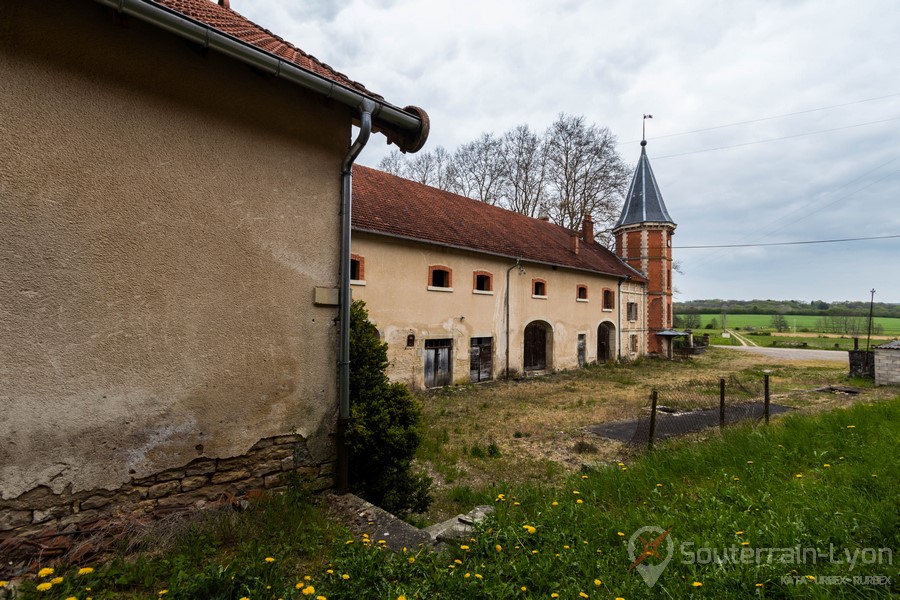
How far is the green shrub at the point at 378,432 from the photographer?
4242mm

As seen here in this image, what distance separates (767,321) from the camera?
69.5 m

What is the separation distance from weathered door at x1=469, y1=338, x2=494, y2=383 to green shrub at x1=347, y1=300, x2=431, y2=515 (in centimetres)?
1050

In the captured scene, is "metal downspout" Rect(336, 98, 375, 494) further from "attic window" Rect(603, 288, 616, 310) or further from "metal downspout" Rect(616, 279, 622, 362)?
"metal downspout" Rect(616, 279, 622, 362)

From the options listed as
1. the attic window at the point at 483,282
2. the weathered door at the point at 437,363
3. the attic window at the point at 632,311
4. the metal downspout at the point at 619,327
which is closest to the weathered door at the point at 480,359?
the weathered door at the point at 437,363

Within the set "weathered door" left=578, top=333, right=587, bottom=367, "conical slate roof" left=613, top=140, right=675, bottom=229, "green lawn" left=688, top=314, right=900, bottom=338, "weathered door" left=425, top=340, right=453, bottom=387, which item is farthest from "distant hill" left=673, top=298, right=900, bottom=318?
"weathered door" left=425, top=340, right=453, bottom=387

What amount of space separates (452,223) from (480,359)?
5.26 m

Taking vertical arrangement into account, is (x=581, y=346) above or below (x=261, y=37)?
below

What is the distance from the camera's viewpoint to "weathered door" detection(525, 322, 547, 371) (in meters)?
18.2

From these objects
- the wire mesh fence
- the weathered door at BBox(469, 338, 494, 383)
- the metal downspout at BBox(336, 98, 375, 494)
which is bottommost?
the wire mesh fence

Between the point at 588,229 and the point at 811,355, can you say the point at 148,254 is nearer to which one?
the point at 588,229

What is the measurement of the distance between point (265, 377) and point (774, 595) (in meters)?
3.90

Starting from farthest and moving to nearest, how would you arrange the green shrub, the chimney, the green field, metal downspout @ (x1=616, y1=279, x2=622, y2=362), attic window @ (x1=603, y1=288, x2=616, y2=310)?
the green field, the chimney, metal downspout @ (x1=616, y1=279, x2=622, y2=362), attic window @ (x1=603, y1=288, x2=616, y2=310), the green shrub

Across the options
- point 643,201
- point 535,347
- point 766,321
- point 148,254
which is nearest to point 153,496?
point 148,254

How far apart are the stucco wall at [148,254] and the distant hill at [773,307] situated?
75592 mm
